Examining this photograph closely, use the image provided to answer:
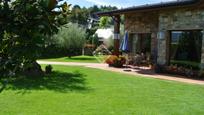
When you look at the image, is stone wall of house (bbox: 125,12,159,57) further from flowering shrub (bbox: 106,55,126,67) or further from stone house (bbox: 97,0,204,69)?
flowering shrub (bbox: 106,55,126,67)

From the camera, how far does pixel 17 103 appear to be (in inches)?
384

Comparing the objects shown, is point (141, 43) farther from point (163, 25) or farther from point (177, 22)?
point (177, 22)

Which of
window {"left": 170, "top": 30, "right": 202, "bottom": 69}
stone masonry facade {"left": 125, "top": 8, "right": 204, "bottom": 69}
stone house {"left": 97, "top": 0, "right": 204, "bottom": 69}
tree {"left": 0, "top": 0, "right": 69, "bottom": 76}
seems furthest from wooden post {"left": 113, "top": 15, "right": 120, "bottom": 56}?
tree {"left": 0, "top": 0, "right": 69, "bottom": 76}

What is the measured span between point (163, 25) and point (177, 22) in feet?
3.50

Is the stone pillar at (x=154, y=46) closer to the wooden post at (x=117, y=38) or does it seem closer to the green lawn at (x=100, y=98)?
the wooden post at (x=117, y=38)

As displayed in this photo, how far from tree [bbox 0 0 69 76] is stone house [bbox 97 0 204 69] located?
14214 millimetres

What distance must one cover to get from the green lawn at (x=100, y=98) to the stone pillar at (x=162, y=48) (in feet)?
17.2

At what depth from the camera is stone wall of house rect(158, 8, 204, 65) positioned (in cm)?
1794

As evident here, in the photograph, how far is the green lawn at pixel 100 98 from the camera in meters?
9.11

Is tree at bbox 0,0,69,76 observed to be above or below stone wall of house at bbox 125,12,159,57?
below

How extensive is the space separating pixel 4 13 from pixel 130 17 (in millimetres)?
21203

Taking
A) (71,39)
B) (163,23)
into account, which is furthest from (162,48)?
(71,39)

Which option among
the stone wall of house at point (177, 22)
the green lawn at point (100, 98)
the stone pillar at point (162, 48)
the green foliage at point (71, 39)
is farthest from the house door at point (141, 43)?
the green foliage at point (71, 39)

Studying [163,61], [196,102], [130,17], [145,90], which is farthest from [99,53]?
[196,102]
